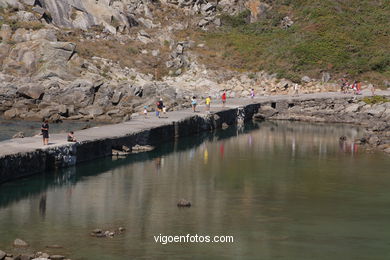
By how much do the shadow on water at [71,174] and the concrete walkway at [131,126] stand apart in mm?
1539

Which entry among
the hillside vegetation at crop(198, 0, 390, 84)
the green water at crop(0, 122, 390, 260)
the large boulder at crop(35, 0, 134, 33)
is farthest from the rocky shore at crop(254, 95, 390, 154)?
the large boulder at crop(35, 0, 134, 33)

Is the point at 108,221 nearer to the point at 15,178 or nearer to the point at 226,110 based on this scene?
the point at 15,178

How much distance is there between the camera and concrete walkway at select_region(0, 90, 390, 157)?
43562 millimetres

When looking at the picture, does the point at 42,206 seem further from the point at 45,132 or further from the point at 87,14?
the point at 87,14

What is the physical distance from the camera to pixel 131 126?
57094mm

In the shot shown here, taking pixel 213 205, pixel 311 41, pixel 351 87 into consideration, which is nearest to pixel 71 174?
pixel 213 205

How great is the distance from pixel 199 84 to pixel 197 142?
29.8 m

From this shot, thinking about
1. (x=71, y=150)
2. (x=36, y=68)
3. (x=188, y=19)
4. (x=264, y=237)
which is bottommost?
(x=264, y=237)

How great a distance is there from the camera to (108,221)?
32.5 meters

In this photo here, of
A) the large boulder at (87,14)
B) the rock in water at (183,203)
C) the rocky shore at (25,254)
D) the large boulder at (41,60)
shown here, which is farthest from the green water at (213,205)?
the large boulder at (87,14)

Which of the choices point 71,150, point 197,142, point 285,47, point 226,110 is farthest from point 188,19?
point 71,150

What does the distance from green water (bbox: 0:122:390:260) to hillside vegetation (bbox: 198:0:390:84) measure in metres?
39.6

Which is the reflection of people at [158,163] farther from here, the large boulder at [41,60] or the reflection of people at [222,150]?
the large boulder at [41,60]

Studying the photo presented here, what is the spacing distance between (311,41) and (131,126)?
157 feet
